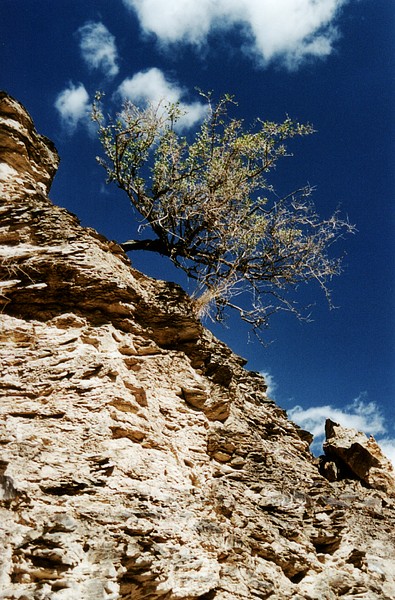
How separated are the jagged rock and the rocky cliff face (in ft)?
0.17

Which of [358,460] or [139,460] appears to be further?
[358,460]

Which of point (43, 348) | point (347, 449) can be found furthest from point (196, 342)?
point (347, 449)

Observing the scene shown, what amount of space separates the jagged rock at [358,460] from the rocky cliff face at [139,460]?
53 millimetres

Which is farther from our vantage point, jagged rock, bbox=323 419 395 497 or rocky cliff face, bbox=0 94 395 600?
jagged rock, bbox=323 419 395 497

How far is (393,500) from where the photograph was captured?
7.38m

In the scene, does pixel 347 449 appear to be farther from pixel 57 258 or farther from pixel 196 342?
pixel 57 258

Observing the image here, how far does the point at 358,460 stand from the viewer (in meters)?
7.85

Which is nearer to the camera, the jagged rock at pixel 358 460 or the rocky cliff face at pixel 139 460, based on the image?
the rocky cliff face at pixel 139 460

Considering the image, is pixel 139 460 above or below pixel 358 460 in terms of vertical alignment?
below

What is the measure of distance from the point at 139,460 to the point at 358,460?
4901mm

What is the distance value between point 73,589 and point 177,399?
2.85 metres

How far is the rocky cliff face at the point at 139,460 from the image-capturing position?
12.7 ft

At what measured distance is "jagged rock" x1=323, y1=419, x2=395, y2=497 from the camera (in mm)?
7625

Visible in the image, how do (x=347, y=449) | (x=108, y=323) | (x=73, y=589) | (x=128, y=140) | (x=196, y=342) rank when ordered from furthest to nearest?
1. (x=128, y=140)
2. (x=347, y=449)
3. (x=196, y=342)
4. (x=108, y=323)
5. (x=73, y=589)
